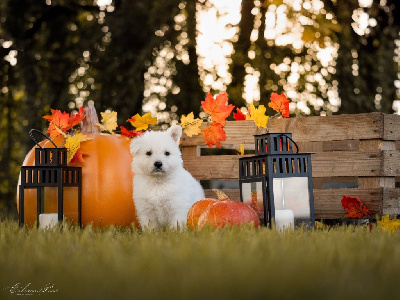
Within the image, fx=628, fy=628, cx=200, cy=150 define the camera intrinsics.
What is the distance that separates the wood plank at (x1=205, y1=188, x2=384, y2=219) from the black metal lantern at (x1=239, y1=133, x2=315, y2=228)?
Answer: 693 mm

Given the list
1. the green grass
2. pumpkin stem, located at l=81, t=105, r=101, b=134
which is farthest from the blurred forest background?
the green grass

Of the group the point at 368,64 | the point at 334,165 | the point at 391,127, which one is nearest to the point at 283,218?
the point at 334,165

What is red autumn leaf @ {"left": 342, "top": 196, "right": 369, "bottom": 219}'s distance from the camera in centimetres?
400

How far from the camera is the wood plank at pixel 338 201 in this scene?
159 inches

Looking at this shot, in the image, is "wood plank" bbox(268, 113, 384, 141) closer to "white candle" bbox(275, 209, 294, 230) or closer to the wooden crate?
the wooden crate

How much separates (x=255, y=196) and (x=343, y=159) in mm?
890

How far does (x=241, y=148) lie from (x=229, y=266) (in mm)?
2590

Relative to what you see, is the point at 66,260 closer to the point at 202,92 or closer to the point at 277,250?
the point at 277,250

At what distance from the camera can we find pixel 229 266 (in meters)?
2.01

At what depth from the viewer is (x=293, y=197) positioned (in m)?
3.53

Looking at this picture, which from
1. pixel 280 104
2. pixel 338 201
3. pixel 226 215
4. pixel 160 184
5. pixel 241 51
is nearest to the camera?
pixel 226 215

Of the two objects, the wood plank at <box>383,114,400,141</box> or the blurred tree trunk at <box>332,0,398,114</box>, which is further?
the blurred tree trunk at <box>332,0,398,114</box>

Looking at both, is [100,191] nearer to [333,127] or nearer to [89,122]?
[89,122]

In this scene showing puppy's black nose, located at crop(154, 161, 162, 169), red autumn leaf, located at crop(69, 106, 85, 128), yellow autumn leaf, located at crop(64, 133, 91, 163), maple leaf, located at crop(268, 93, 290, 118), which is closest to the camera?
puppy's black nose, located at crop(154, 161, 162, 169)
